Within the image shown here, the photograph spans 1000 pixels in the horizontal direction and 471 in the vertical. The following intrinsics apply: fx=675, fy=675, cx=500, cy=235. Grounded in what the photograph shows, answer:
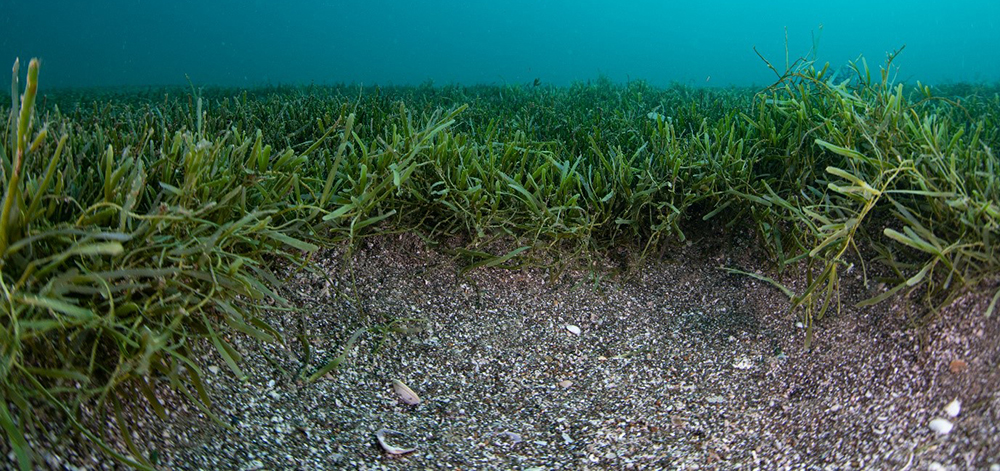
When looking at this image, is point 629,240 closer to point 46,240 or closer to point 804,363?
point 804,363

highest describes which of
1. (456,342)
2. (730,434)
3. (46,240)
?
(46,240)

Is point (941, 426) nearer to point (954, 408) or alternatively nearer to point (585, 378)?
point (954, 408)

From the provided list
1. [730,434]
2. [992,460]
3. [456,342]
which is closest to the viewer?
[992,460]

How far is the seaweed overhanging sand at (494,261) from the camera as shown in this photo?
42.4 inches

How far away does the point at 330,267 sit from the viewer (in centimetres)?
172

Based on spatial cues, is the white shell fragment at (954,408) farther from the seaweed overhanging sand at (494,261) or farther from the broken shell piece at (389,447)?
the broken shell piece at (389,447)

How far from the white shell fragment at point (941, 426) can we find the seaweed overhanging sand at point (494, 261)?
22mm

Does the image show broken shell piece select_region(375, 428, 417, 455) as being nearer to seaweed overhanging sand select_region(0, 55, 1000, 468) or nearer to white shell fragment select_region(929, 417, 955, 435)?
seaweed overhanging sand select_region(0, 55, 1000, 468)

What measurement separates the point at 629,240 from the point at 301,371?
94 centimetres

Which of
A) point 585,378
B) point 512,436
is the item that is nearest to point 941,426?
point 585,378

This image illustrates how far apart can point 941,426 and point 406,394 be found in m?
1.06

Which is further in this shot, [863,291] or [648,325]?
[648,325]

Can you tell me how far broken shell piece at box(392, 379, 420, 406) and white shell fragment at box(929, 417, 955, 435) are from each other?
103 centimetres

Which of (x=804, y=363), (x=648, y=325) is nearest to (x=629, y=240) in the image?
(x=648, y=325)
